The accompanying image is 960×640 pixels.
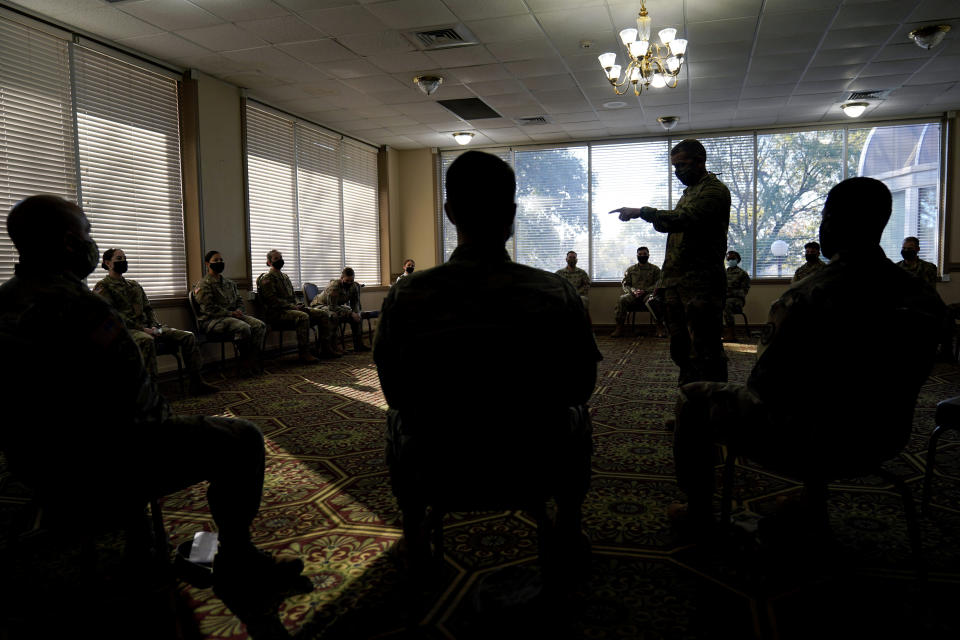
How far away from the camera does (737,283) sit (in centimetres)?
939

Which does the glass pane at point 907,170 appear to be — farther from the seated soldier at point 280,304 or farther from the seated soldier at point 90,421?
the seated soldier at point 90,421

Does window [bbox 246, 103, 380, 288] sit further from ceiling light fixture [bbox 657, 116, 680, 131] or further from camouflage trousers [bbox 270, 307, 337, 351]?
ceiling light fixture [bbox 657, 116, 680, 131]

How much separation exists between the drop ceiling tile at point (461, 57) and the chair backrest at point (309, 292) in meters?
3.54

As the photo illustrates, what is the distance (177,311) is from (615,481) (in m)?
5.41

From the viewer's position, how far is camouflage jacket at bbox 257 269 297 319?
7.27m

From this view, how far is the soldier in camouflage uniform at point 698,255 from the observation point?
3.36 metres

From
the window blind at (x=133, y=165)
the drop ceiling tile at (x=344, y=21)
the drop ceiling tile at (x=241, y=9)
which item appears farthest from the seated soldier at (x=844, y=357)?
the window blind at (x=133, y=165)

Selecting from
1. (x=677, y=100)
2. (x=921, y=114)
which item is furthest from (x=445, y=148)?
(x=921, y=114)

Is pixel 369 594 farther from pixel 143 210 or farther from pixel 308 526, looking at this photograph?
pixel 143 210

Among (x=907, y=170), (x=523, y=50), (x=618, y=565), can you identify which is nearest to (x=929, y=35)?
(x=523, y=50)

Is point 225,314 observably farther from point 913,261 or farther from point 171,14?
point 913,261

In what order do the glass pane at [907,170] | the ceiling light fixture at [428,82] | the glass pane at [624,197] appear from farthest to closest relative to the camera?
the glass pane at [624,197] < the glass pane at [907,170] < the ceiling light fixture at [428,82]

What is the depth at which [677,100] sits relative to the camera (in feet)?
26.9

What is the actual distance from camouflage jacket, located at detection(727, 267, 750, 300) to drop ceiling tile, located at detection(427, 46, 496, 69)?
17.0 feet
